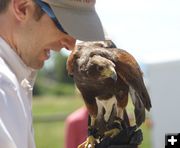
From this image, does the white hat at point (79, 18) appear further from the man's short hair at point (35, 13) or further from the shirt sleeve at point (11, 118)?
the shirt sleeve at point (11, 118)

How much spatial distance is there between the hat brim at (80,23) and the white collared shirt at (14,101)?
14 centimetres

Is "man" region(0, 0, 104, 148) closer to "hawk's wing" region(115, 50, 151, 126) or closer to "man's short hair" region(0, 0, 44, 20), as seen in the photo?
"man's short hair" region(0, 0, 44, 20)

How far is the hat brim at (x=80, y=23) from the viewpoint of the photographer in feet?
4.91

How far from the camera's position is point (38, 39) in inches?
60.1

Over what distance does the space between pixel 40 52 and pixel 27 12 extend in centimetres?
11

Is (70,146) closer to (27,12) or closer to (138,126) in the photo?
(138,126)

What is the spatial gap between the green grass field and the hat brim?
35.1ft

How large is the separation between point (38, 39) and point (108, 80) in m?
0.24

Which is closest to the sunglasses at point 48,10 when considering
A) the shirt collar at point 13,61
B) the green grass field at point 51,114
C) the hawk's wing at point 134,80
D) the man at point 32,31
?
the man at point 32,31

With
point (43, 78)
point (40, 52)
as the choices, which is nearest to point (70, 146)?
point (40, 52)

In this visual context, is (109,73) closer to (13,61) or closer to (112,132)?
(112,132)

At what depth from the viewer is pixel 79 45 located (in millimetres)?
1703

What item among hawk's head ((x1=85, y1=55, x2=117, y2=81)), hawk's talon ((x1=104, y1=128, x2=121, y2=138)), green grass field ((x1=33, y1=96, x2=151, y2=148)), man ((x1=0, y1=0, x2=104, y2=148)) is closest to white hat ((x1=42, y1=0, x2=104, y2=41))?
man ((x1=0, y1=0, x2=104, y2=148))

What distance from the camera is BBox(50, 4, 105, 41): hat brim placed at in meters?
1.50
